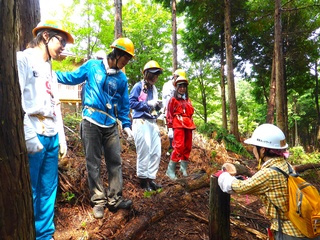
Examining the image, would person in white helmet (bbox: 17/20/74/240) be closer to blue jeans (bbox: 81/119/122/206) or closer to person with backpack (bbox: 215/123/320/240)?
blue jeans (bbox: 81/119/122/206)

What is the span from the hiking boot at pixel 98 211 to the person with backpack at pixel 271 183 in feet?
5.10

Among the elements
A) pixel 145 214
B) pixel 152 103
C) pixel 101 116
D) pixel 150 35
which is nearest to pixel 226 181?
pixel 145 214

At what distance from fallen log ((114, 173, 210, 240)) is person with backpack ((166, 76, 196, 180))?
62cm

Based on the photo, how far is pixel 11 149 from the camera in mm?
1352

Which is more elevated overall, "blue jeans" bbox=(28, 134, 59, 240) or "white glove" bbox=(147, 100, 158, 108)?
"white glove" bbox=(147, 100, 158, 108)

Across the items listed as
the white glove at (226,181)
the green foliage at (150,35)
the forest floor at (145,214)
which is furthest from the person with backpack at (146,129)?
the green foliage at (150,35)

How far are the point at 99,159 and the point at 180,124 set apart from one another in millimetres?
2277

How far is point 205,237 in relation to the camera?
320 cm

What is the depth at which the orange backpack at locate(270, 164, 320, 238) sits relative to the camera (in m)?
2.16

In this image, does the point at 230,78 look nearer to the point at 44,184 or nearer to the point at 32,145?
the point at 44,184

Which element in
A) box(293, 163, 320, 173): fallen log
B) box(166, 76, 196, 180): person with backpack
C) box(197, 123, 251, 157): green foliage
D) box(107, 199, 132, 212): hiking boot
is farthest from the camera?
box(197, 123, 251, 157): green foliage

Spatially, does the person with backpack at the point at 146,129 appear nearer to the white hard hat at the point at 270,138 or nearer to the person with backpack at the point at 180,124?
the person with backpack at the point at 180,124

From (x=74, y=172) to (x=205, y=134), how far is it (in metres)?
7.63

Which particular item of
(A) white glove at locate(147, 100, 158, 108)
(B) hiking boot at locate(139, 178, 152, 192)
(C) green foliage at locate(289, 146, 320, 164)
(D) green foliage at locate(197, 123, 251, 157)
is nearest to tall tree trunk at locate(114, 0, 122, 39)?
(A) white glove at locate(147, 100, 158, 108)
